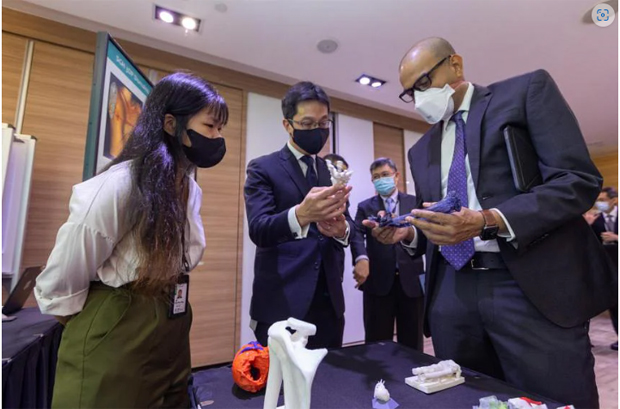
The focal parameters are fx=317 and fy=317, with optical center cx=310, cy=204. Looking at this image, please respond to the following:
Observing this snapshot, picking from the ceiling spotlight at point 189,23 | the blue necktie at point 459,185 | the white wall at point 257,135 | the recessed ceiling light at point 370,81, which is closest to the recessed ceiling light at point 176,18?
the ceiling spotlight at point 189,23

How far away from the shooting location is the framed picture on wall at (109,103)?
1.39 m

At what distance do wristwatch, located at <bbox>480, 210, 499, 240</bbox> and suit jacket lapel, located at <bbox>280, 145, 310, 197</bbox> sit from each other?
74cm

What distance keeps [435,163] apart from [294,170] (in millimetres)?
604

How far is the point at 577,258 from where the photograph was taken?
97cm

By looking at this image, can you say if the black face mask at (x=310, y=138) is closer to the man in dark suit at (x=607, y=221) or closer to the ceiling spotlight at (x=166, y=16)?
the ceiling spotlight at (x=166, y=16)

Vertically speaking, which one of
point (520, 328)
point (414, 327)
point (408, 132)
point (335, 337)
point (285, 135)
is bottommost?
point (414, 327)

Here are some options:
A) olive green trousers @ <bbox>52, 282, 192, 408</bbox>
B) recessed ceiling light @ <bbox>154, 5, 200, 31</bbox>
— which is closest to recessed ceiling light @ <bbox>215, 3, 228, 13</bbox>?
recessed ceiling light @ <bbox>154, 5, 200, 31</bbox>

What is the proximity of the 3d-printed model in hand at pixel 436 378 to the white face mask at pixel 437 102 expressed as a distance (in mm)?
885

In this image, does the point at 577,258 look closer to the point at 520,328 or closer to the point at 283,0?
the point at 520,328

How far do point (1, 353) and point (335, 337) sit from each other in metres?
1.24

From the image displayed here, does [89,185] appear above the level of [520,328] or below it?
above

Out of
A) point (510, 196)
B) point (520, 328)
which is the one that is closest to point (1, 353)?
point (520, 328)

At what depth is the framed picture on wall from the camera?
4.55 feet

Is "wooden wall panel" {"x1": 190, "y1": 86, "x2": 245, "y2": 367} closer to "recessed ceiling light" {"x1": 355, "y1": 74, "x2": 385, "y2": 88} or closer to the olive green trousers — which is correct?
"recessed ceiling light" {"x1": 355, "y1": 74, "x2": 385, "y2": 88}
